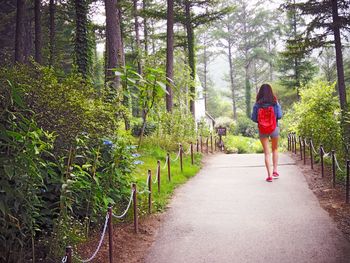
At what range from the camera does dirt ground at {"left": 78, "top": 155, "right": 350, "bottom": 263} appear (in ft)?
15.5

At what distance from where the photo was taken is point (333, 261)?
4.33 metres

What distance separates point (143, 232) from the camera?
18.5 ft

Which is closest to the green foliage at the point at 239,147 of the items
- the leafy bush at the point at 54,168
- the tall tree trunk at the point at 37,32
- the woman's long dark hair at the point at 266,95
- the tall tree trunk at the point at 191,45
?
the tall tree trunk at the point at 191,45

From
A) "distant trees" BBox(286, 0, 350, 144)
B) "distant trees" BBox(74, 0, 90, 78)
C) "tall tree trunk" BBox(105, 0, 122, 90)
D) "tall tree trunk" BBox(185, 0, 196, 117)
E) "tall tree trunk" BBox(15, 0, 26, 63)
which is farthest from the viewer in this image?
"tall tree trunk" BBox(185, 0, 196, 117)

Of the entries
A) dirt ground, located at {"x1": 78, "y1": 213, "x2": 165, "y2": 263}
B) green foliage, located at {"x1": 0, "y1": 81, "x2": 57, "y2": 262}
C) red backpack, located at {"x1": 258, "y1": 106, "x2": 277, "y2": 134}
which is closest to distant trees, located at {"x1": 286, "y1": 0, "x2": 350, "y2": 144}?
red backpack, located at {"x1": 258, "y1": 106, "x2": 277, "y2": 134}

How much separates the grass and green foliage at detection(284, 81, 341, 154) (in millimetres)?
3768

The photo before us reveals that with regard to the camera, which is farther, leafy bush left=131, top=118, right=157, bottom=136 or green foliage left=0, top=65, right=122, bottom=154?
Answer: leafy bush left=131, top=118, right=157, bottom=136

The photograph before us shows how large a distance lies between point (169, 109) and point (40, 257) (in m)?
12.8

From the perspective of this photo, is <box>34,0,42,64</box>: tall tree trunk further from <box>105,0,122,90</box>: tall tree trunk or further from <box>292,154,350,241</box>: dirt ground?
<box>292,154,350,241</box>: dirt ground

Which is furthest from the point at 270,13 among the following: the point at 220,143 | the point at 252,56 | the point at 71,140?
the point at 71,140

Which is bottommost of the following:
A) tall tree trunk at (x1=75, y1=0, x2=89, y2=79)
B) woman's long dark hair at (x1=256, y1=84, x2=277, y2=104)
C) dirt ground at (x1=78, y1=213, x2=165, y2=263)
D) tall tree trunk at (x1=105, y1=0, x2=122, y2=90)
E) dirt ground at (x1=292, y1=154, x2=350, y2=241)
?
dirt ground at (x1=78, y1=213, x2=165, y2=263)

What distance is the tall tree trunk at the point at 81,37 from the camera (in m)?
17.5

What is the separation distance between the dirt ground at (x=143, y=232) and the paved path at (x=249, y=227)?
138 mm

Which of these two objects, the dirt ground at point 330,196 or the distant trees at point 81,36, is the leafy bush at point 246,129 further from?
the dirt ground at point 330,196
